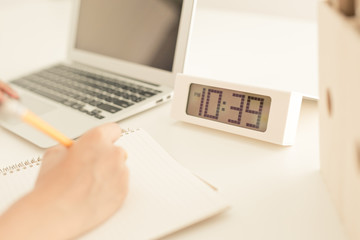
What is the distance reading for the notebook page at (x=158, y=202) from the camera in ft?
1.67

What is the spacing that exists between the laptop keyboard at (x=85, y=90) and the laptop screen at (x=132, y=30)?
7 cm

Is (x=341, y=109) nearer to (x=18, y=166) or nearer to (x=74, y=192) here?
(x=74, y=192)

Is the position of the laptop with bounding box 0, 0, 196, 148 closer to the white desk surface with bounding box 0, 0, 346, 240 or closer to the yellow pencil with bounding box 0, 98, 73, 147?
the white desk surface with bounding box 0, 0, 346, 240

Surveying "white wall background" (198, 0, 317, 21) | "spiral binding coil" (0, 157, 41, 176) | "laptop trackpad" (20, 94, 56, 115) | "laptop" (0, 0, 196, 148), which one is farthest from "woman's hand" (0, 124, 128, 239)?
"white wall background" (198, 0, 317, 21)

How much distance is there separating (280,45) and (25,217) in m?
0.88

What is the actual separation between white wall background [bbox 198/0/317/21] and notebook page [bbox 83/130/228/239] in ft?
3.75

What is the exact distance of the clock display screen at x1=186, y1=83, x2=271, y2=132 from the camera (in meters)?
0.72

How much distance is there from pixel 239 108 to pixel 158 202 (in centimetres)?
27

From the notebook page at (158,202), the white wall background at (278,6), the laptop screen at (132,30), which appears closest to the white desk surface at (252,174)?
the notebook page at (158,202)

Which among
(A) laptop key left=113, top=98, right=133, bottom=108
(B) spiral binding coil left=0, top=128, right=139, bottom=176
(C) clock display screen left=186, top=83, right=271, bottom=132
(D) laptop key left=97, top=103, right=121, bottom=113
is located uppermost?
(C) clock display screen left=186, top=83, right=271, bottom=132

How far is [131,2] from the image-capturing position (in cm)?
100

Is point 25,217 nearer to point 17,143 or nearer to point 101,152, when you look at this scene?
point 101,152

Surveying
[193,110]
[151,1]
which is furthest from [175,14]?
[193,110]

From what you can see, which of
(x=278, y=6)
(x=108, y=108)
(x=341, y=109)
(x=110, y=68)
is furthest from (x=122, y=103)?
(x=278, y=6)
